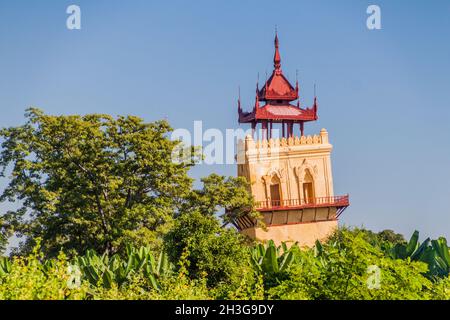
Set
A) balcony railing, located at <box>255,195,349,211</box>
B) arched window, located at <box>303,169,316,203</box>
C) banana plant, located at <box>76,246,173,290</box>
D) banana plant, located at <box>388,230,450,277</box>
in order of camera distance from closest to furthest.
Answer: banana plant, located at <box>76,246,173,290</box> → banana plant, located at <box>388,230,450,277</box> → balcony railing, located at <box>255,195,349,211</box> → arched window, located at <box>303,169,316,203</box>

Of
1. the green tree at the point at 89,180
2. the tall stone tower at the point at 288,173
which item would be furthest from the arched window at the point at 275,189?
the green tree at the point at 89,180

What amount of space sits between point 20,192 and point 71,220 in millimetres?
3014

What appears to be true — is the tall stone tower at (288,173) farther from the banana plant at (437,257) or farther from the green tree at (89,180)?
the banana plant at (437,257)

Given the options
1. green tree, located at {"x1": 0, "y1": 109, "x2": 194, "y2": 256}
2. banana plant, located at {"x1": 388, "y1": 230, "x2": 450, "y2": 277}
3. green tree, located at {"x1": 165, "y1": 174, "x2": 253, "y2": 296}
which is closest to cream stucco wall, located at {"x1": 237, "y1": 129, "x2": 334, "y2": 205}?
green tree, located at {"x1": 0, "y1": 109, "x2": 194, "y2": 256}

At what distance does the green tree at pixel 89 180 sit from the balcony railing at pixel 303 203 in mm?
8743

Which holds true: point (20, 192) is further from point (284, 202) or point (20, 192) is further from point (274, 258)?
point (274, 258)

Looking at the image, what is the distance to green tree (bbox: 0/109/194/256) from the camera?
3625 cm

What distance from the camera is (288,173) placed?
48000 mm

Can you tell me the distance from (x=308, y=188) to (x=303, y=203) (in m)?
1.23

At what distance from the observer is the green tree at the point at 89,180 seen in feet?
119

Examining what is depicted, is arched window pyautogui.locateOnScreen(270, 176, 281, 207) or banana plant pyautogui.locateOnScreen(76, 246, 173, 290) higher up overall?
arched window pyautogui.locateOnScreen(270, 176, 281, 207)

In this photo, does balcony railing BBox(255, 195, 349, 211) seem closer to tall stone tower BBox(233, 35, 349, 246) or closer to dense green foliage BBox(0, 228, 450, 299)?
tall stone tower BBox(233, 35, 349, 246)
